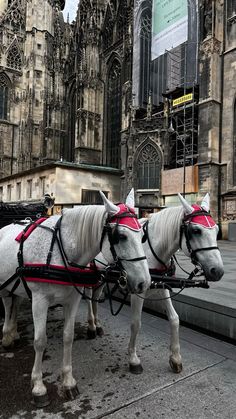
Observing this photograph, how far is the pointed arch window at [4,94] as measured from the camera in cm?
3834

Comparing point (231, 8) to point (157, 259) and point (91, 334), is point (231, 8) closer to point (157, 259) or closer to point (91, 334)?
point (157, 259)

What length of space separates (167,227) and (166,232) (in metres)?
0.06

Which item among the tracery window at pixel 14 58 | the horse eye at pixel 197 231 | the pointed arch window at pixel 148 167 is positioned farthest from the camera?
the tracery window at pixel 14 58

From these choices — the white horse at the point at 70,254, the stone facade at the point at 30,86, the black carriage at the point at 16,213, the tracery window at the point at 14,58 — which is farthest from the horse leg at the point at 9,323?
the tracery window at the point at 14,58

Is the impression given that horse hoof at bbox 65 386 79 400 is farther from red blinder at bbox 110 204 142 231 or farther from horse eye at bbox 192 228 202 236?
horse eye at bbox 192 228 202 236

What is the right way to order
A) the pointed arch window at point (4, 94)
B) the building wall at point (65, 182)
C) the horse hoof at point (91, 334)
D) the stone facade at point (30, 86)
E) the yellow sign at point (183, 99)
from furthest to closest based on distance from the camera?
1. the pointed arch window at point (4, 94)
2. the stone facade at point (30, 86)
3. the building wall at point (65, 182)
4. the yellow sign at point (183, 99)
5. the horse hoof at point (91, 334)

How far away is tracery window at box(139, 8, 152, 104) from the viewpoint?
2555cm

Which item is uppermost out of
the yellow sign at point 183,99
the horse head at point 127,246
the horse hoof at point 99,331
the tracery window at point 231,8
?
the tracery window at point 231,8

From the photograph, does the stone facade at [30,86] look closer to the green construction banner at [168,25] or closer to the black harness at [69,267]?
the green construction banner at [168,25]

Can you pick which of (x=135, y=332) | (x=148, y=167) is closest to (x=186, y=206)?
(x=135, y=332)

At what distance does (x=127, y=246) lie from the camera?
7.75 ft

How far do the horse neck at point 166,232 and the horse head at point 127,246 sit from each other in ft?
2.52

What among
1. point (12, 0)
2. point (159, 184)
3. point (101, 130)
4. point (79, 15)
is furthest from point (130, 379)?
point (12, 0)

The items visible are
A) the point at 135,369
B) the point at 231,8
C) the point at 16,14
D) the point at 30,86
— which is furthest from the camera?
the point at 16,14
